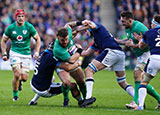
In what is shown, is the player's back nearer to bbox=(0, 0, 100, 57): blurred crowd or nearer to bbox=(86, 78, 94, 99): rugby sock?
bbox=(86, 78, 94, 99): rugby sock

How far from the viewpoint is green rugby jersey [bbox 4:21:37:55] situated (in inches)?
471

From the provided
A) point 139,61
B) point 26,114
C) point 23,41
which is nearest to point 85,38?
point 23,41

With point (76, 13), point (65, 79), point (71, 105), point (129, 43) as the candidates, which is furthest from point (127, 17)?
point (76, 13)

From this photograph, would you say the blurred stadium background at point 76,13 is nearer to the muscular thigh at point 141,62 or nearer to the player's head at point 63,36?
the muscular thigh at point 141,62

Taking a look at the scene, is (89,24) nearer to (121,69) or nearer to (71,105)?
(121,69)

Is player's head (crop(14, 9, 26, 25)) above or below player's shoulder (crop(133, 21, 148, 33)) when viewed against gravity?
above

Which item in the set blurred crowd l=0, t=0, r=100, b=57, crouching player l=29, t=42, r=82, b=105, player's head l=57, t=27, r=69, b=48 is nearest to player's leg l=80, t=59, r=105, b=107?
crouching player l=29, t=42, r=82, b=105

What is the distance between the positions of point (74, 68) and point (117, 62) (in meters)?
1.27

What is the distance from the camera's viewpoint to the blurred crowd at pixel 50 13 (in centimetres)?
2583

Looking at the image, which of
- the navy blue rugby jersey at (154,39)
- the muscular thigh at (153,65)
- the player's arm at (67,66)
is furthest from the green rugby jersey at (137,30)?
the player's arm at (67,66)

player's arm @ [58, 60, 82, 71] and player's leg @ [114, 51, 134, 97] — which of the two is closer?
player's arm @ [58, 60, 82, 71]

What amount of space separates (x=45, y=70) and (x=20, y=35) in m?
2.60

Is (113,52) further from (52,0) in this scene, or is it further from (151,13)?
(52,0)

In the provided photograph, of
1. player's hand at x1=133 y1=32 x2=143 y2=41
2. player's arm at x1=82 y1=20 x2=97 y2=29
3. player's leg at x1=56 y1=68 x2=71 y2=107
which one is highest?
player's arm at x1=82 y1=20 x2=97 y2=29
